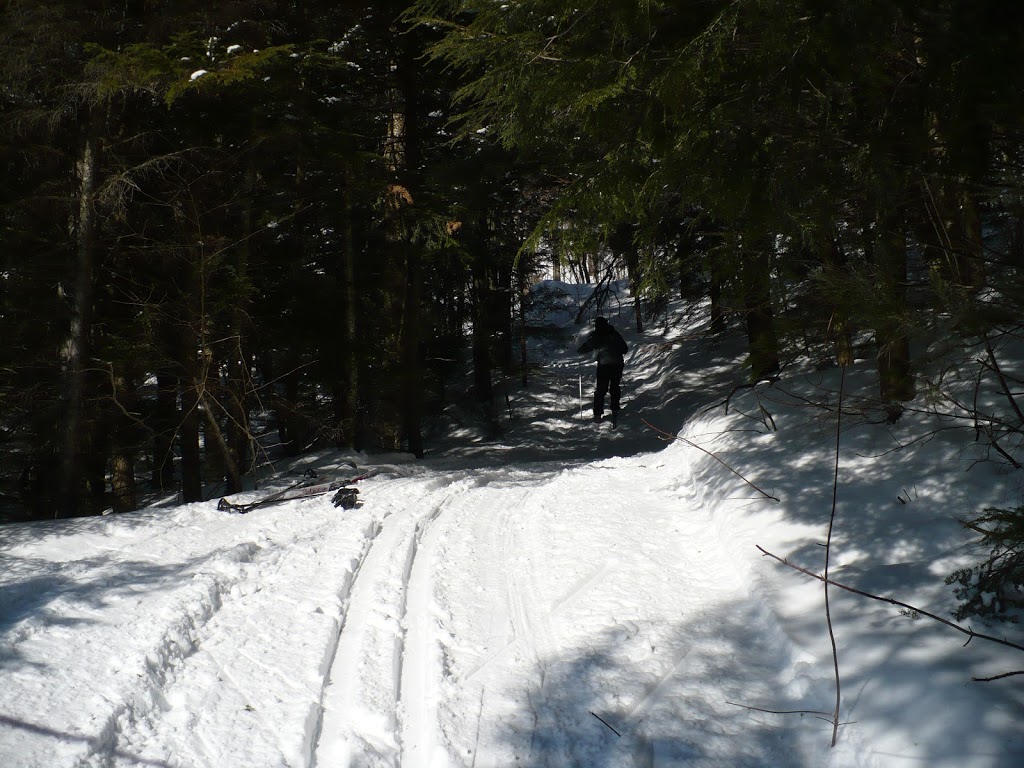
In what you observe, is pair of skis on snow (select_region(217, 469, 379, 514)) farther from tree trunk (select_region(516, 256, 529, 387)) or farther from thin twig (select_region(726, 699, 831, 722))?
tree trunk (select_region(516, 256, 529, 387))

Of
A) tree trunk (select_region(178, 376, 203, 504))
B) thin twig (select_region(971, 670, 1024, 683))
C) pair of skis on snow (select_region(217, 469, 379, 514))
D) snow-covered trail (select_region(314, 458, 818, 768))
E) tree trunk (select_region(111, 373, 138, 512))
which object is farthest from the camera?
tree trunk (select_region(178, 376, 203, 504))

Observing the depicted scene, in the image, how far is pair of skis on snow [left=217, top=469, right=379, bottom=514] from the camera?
7.27 metres

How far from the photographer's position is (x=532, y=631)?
4281 mm

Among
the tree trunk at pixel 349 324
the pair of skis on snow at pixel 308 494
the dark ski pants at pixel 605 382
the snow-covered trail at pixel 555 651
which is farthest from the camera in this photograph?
the dark ski pants at pixel 605 382

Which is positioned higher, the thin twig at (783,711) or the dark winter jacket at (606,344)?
the dark winter jacket at (606,344)

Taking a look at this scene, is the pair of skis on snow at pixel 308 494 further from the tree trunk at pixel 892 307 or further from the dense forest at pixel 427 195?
the tree trunk at pixel 892 307

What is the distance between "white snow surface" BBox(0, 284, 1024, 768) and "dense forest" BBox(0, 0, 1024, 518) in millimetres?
1123

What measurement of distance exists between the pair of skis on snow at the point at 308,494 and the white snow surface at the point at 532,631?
0.68ft

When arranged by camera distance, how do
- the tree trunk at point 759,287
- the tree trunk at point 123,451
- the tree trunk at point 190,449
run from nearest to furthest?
1. the tree trunk at point 759,287
2. the tree trunk at point 123,451
3. the tree trunk at point 190,449

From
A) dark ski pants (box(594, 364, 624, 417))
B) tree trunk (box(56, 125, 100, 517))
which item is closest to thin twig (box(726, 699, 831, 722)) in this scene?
tree trunk (box(56, 125, 100, 517))

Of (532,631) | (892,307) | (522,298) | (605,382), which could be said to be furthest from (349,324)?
(892,307)

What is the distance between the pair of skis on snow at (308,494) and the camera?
727 cm

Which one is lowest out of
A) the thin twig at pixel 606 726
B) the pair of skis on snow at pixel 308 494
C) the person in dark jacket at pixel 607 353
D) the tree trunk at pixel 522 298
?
the thin twig at pixel 606 726

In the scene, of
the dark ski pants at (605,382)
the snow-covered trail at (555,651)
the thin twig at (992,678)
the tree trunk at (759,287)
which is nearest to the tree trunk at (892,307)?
the tree trunk at (759,287)
